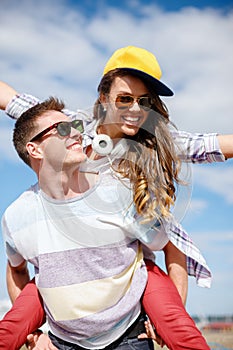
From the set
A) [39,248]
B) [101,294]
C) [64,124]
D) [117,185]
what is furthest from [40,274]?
[64,124]

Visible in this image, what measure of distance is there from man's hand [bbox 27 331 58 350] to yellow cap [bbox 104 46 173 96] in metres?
1.77

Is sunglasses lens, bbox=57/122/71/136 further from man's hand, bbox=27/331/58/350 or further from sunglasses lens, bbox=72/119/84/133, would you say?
man's hand, bbox=27/331/58/350

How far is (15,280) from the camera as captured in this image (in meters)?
3.97

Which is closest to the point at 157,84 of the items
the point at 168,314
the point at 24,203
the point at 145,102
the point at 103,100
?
the point at 145,102

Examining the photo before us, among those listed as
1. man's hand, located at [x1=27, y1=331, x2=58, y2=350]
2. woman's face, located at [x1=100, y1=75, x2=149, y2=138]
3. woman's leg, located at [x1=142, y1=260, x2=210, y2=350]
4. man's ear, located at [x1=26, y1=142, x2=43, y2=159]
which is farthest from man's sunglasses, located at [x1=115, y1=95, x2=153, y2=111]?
man's hand, located at [x1=27, y1=331, x2=58, y2=350]

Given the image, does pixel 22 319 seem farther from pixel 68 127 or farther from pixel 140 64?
pixel 140 64

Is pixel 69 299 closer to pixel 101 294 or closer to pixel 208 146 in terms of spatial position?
pixel 101 294

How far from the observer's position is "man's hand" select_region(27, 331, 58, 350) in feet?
12.1

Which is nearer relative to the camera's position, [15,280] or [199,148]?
[199,148]

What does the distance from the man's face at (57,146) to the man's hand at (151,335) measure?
112 cm

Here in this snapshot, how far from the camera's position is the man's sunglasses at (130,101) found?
364 centimetres

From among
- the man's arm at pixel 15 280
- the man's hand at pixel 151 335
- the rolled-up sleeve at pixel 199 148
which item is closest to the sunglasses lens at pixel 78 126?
the rolled-up sleeve at pixel 199 148

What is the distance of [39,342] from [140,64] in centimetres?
192

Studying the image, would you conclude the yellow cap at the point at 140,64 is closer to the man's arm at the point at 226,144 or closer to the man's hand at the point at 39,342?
the man's arm at the point at 226,144
